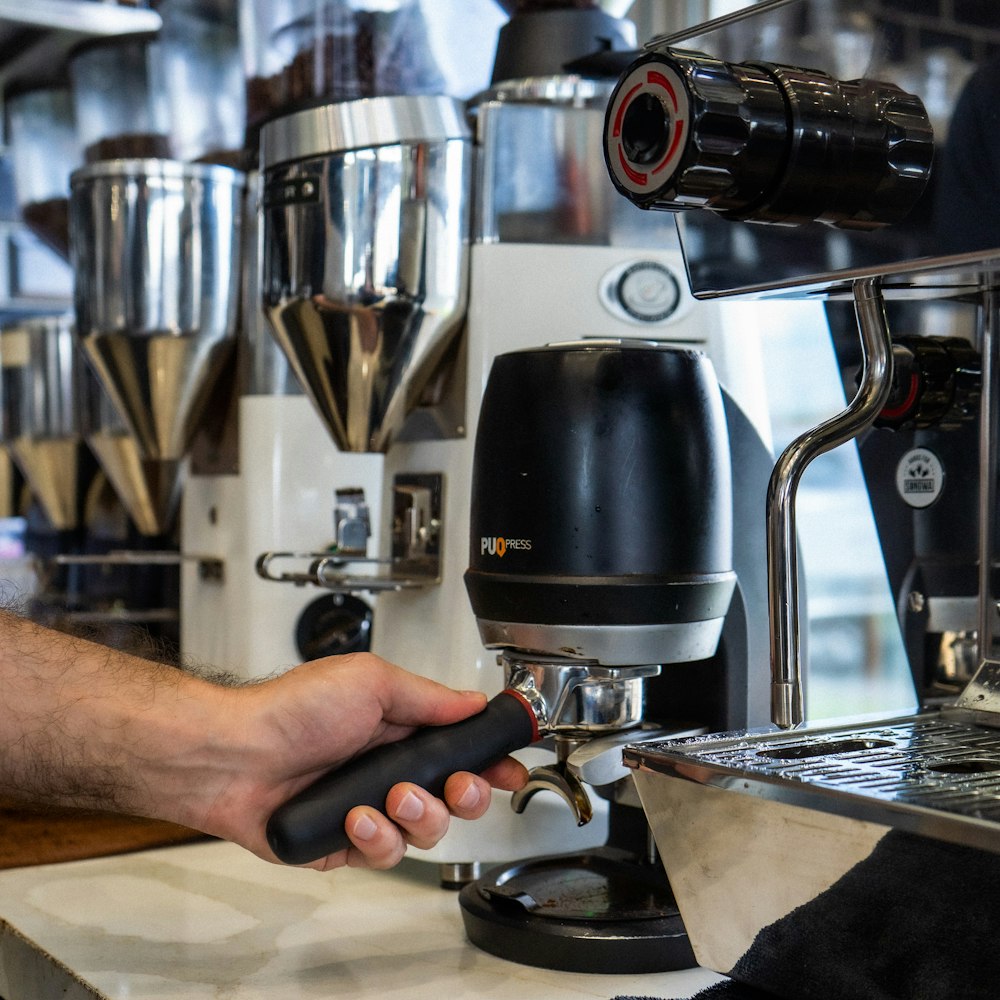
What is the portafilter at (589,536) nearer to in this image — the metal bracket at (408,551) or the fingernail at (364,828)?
the fingernail at (364,828)

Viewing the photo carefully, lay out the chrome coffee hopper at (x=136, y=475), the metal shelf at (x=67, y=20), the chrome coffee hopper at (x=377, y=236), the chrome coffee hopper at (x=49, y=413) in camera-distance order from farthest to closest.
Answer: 1. the chrome coffee hopper at (x=49, y=413)
2. the chrome coffee hopper at (x=136, y=475)
3. the metal shelf at (x=67, y=20)
4. the chrome coffee hopper at (x=377, y=236)

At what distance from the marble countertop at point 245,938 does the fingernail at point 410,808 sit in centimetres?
10

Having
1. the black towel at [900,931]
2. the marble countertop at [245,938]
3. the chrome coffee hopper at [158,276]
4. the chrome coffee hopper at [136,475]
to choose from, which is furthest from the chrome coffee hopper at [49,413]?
the black towel at [900,931]

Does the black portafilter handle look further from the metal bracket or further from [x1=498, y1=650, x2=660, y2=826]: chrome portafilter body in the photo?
the metal bracket

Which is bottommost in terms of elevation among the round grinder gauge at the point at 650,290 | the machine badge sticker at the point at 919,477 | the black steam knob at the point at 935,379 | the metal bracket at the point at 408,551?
the metal bracket at the point at 408,551

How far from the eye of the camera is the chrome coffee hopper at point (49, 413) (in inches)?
70.2

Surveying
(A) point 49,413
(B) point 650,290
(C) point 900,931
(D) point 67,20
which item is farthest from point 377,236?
(A) point 49,413

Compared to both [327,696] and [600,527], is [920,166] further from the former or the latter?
[327,696]

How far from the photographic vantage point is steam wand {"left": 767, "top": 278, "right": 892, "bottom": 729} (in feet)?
1.69

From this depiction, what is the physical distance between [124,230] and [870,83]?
83cm

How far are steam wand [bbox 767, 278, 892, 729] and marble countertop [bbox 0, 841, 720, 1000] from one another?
0.16 meters

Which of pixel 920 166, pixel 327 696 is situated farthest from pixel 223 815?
pixel 920 166

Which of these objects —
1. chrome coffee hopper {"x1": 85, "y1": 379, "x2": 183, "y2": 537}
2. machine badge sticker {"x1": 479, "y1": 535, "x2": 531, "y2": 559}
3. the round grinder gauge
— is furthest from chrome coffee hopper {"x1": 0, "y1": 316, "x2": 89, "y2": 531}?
machine badge sticker {"x1": 479, "y1": 535, "x2": 531, "y2": 559}

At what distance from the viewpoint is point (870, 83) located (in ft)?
1.60
